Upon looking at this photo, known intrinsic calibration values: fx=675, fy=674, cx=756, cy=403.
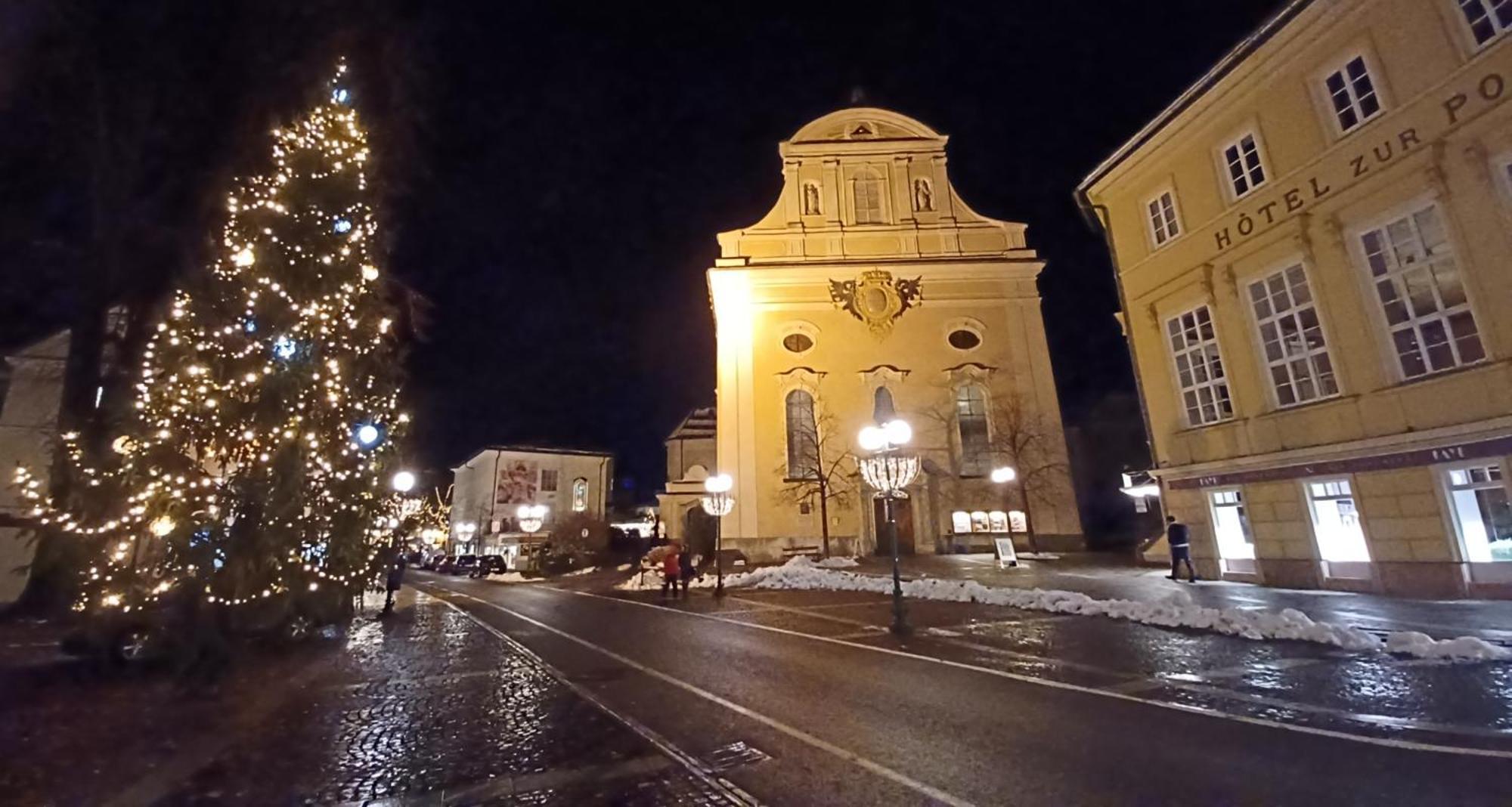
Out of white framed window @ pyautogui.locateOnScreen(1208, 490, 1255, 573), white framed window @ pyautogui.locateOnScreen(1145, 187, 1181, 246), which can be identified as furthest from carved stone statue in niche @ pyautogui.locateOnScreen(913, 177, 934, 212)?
white framed window @ pyautogui.locateOnScreen(1208, 490, 1255, 573)

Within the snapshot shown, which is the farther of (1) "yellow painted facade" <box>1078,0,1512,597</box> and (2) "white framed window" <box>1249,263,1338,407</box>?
(2) "white framed window" <box>1249,263,1338,407</box>

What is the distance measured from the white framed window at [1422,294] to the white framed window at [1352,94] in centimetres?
256

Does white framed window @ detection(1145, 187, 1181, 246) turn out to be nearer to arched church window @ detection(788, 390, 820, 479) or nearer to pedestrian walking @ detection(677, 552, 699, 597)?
pedestrian walking @ detection(677, 552, 699, 597)

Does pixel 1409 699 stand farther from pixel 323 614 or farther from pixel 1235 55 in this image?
pixel 1235 55

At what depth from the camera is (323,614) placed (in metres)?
12.1

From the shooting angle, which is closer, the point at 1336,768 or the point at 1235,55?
the point at 1336,768

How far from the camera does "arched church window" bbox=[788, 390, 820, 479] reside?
34688 mm

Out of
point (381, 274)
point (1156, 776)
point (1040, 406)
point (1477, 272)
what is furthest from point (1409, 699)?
point (1040, 406)

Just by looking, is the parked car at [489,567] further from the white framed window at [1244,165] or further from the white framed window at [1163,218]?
the white framed window at [1244,165]

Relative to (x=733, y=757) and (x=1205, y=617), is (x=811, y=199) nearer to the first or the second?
(x=1205, y=617)

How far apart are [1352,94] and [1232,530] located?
34.9ft

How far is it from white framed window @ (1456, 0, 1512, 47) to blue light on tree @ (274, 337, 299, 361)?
2174 centimetres

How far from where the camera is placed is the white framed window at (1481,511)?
40.7ft

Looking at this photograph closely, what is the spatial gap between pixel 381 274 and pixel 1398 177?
67.1ft
